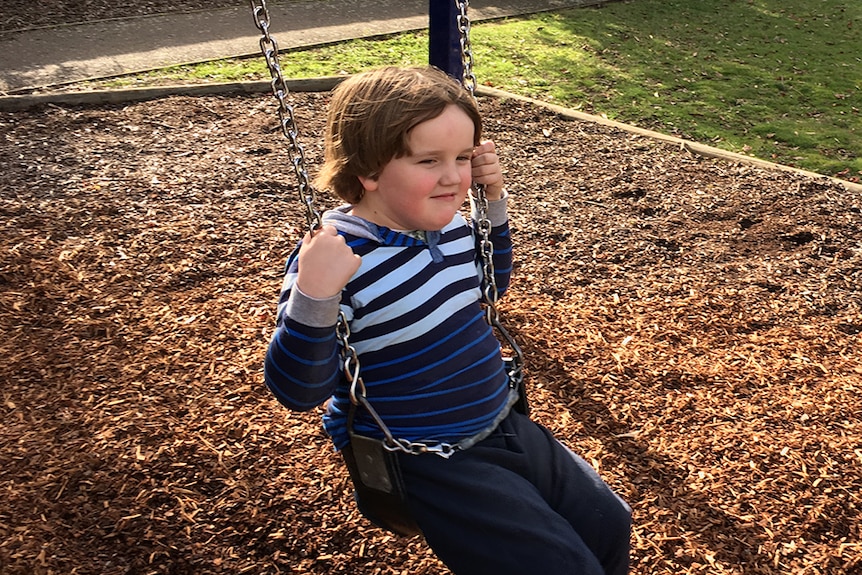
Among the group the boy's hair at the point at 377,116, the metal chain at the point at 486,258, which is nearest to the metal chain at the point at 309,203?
the boy's hair at the point at 377,116

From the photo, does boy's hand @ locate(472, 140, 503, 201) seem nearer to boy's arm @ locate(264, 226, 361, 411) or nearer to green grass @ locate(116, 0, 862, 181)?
boy's arm @ locate(264, 226, 361, 411)

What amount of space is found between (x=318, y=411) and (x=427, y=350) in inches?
59.8

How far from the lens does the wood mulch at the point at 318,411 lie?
9.46 feet

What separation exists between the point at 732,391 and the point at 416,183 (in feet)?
7.28

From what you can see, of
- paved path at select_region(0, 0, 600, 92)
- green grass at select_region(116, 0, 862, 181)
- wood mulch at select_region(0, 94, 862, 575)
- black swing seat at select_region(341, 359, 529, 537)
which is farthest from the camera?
paved path at select_region(0, 0, 600, 92)

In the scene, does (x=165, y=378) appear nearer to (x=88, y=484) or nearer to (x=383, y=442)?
(x=88, y=484)

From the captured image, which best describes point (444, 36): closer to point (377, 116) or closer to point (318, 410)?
point (318, 410)

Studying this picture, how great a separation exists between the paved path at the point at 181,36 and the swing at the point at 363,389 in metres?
5.81

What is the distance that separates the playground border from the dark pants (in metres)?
4.34

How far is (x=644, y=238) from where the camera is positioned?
492cm

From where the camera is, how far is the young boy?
194 centimetres

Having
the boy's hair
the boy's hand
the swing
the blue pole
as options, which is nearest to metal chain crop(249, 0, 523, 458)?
the swing

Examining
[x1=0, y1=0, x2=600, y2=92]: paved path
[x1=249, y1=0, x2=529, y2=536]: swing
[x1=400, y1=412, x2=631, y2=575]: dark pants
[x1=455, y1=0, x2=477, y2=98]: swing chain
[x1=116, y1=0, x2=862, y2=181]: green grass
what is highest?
[x1=455, y1=0, x2=477, y2=98]: swing chain

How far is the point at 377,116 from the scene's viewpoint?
6.66 ft
